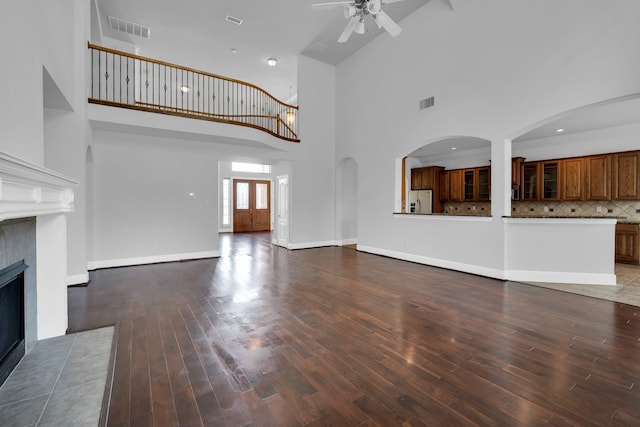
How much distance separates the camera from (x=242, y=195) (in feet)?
42.3

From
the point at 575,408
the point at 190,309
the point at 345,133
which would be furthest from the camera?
the point at 345,133

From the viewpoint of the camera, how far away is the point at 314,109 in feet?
27.4

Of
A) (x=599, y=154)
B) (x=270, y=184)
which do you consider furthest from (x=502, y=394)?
(x=270, y=184)

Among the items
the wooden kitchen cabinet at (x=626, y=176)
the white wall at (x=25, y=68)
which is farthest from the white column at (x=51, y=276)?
the wooden kitchen cabinet at (x=626, y=176)

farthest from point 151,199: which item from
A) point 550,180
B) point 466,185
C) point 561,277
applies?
point 550,180

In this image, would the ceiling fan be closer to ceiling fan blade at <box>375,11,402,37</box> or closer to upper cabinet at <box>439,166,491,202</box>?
ceiling fan blade at <box>375,11,402,37</box>

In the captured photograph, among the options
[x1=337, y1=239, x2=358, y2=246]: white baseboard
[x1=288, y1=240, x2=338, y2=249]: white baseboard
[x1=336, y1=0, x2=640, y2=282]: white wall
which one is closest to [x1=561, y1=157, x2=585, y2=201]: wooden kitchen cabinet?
[x1=336, y1=0, x2=640, y2=282]: white wall

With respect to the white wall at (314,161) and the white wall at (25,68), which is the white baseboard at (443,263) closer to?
the white wall at (314,161)

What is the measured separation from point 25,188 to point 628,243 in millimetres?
9002

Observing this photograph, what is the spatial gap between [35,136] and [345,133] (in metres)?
6.82

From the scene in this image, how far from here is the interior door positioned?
27.4 feet

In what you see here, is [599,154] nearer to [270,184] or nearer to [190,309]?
[190,309]

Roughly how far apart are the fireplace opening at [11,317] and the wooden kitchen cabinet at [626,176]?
31.2ft

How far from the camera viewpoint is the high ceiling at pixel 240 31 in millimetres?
6176
